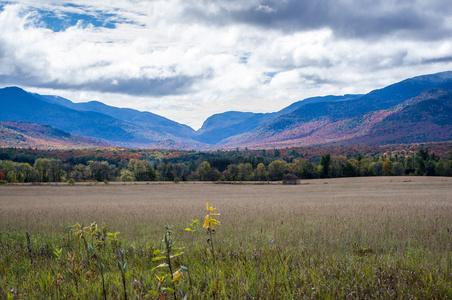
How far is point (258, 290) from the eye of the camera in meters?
3.91

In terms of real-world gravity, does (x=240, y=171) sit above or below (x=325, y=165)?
below

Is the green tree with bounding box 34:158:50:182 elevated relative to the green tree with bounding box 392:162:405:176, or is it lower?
elevated

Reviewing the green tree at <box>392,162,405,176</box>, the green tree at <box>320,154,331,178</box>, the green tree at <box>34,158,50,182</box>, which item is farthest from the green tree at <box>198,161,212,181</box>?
the green tree at <box>392,162,405,176</box>

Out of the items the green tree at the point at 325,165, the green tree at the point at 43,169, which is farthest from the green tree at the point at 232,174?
the green tree at the point at 43,169

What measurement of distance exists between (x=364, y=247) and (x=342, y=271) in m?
2.73

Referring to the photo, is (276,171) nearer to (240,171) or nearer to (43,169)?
(240,171)

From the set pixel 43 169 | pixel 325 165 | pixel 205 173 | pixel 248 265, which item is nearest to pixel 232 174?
pixel 205 173

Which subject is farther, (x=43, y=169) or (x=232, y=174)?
(x=232, y=174)

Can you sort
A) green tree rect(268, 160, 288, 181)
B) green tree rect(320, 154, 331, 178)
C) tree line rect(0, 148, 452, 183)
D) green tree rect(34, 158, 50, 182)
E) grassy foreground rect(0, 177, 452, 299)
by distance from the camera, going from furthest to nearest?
green tree rect(268, 160, 288, 181)
green tree rect(320, 154, 331, 178)
green tree rect(34, 158, 50, 182)
tree line rect(0, 148, 452, 183)
grassy foreground rect(0, 177, 452, 299)

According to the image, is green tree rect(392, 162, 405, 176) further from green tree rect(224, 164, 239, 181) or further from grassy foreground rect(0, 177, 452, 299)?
grassy foreground rect(0, 177, 452, 299)

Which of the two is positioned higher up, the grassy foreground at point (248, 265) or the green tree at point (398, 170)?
the grassy foreground at point (248, 265)

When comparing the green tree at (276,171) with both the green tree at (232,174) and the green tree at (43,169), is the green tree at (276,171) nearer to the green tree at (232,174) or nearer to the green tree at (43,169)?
the green tree at (232,174)

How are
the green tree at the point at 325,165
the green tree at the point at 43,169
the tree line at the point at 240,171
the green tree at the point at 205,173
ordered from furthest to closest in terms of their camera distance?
the green tree at the point at 205,173 → the green tree at the point at 325,165 → the green tree at the point at 43,169 → the tree line at the point at 240,171

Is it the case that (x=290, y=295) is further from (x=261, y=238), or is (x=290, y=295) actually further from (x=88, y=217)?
(x=88, y=217)
